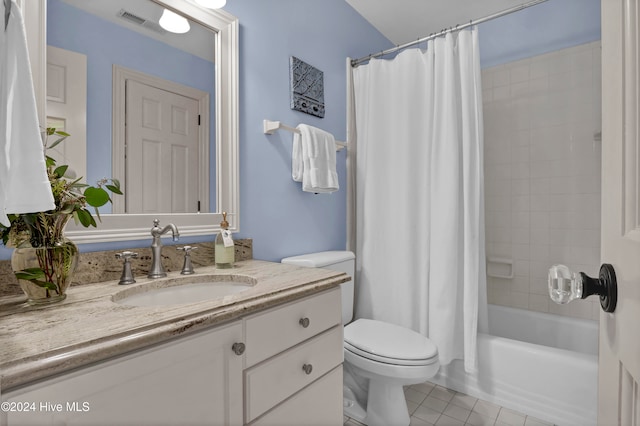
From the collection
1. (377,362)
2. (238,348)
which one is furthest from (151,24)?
(377,362)

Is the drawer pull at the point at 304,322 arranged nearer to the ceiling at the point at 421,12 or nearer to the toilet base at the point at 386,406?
the toilet base at the point at 386,406

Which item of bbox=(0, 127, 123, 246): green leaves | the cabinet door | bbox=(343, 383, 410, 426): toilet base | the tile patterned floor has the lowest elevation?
the tile patterned floor

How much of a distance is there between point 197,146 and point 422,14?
184 centimetres

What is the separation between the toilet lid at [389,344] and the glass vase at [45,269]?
113cm

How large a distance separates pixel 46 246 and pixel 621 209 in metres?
1.14

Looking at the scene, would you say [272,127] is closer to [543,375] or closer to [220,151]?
[220,151]

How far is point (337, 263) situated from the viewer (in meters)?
1.70

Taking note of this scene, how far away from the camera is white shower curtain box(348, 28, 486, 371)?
1671 mm

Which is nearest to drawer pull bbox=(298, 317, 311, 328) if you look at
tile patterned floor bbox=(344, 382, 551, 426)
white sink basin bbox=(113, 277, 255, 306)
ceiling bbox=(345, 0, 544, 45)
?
white sink basin bbox=(113, 277, 255, 306)

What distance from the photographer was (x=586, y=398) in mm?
1461

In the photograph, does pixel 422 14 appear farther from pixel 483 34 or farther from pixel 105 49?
pixel 105 49

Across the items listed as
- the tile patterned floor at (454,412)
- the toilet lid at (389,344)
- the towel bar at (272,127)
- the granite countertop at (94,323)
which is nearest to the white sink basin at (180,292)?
the granite countertop at (94,323)

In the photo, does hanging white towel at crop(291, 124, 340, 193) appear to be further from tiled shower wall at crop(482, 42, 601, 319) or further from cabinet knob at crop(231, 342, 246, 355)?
tiled shower wall at crop(482, 42, 601, 319)

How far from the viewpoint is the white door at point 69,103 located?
0.98 meters
